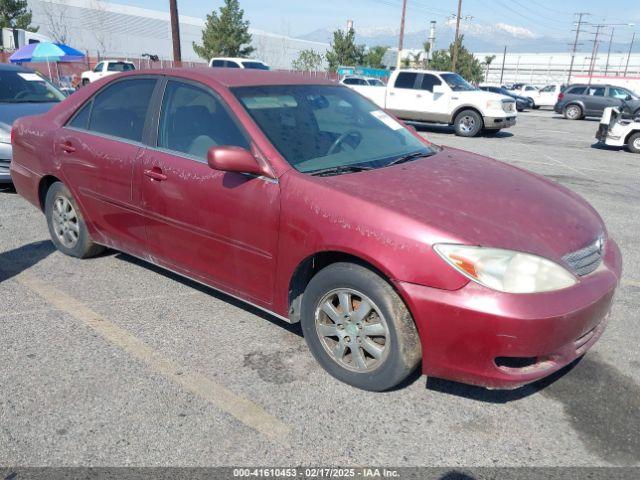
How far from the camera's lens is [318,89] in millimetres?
4012

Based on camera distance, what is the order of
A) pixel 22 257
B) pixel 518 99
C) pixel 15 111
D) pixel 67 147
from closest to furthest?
pixel 67 147
pixel 22 257
pixel 15 111
pixel 518 99

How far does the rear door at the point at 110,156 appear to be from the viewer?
12.9 feet

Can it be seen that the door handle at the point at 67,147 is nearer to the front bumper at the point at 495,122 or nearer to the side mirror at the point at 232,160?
the side mirror at the point at 232,160

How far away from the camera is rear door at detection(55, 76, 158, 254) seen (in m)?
3.92

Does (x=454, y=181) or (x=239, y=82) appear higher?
(x=239, y=82)

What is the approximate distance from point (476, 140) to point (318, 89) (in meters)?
12.5

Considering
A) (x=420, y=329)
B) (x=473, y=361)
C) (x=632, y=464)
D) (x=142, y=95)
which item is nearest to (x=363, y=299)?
(x=420, y=329)

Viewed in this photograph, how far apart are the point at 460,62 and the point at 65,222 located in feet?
173

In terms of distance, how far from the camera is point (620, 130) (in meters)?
13.8

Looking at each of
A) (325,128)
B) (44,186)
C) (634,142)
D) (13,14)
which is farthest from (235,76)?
(13,14)

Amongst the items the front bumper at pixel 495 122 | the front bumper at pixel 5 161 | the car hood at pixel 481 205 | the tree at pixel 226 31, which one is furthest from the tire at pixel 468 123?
the tree at pixel 226 31

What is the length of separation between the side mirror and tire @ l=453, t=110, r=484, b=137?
14.4m

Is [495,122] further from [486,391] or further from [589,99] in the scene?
[486,391]

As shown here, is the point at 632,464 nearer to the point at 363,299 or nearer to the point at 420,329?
the point at 420,329
